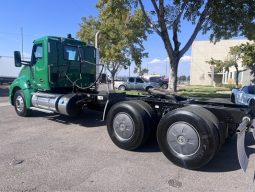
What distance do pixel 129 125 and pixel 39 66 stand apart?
14.5 feet

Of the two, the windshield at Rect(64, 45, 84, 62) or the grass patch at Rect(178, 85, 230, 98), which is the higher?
the windshield at Rect(64, 45, 84, 62)

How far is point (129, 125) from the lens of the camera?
5.41 meters

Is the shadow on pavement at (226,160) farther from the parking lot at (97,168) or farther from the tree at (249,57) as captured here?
the tree at (249,57)

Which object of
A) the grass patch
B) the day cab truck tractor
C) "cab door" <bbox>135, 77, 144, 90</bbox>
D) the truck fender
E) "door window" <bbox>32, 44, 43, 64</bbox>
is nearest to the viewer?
the day cab truck tractor

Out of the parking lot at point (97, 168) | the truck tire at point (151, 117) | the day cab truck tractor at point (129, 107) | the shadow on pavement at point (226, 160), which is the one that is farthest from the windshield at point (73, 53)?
the shadow on pavement at point (226, 160)

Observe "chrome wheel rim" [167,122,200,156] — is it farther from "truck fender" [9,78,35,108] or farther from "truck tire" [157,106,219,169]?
"truck fender" [9,78,35,108]

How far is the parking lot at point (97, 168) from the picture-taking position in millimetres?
3926

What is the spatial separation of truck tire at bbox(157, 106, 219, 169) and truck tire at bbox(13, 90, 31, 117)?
5732mm

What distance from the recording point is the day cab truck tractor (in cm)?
445

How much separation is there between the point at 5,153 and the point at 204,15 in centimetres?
1155

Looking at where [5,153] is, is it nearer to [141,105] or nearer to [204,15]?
[141,105]

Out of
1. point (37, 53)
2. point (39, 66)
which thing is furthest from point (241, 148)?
point (37, 53)

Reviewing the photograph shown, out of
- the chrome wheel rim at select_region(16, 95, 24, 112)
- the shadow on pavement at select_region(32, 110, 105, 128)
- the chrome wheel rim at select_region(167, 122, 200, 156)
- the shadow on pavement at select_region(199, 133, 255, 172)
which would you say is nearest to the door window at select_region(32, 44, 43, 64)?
the chrome wheel rim at select_region(16, 95, 24, 112)

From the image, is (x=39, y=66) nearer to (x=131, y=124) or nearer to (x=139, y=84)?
(x=131, y=124)
